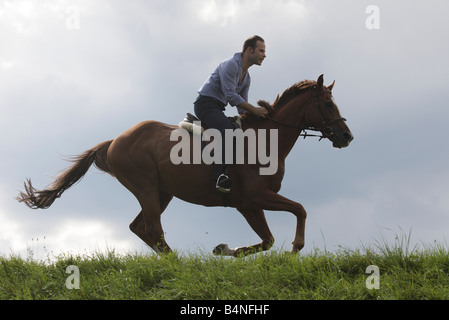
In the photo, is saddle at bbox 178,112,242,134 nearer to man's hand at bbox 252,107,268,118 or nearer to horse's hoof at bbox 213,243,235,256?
man's hand at bbox 252,107,268,118

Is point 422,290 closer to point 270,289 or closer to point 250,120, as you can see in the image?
point 270,289

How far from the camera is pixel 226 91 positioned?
7.41 metres

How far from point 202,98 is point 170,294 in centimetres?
314

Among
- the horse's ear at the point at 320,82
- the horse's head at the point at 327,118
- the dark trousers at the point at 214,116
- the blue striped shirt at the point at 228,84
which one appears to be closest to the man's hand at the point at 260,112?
the blue striped shirt at the point at 228,84

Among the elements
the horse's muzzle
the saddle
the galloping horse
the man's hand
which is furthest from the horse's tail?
the horse's muzzle

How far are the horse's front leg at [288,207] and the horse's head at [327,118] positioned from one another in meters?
1.13

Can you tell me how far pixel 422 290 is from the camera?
5.41 meters

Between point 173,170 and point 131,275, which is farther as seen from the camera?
point 173,170

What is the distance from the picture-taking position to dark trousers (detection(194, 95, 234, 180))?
7277 millimetres

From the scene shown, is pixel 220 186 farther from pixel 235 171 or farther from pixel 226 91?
pixel 226 91

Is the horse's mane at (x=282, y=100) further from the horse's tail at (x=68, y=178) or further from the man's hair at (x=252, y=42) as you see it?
the horse's tail at (x=68, y=178)
